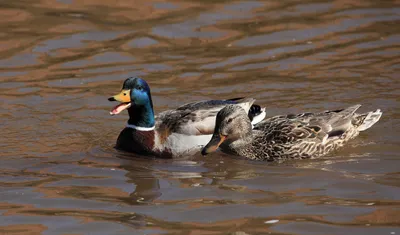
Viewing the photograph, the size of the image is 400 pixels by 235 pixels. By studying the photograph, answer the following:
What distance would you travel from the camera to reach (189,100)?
40.4ft

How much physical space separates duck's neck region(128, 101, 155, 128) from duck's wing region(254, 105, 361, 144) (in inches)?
50.6

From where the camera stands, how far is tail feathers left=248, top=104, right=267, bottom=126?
11148 mm

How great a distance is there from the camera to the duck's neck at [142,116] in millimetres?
10547

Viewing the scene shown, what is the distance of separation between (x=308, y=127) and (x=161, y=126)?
1.73m

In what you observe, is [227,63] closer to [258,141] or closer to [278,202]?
[258,141]

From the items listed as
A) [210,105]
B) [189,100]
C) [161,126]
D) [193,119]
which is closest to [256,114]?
[210,105]

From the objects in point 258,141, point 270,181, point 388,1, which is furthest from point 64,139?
point 388,1

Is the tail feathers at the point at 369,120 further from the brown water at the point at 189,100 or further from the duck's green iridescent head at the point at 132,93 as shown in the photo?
the duck's green iridescent head at the point at 132,93

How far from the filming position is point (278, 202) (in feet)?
26.3

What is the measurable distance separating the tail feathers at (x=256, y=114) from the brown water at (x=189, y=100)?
0.67 meters

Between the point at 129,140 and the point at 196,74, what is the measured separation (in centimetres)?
298

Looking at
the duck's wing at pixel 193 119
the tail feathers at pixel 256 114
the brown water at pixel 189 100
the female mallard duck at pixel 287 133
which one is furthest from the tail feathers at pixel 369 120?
the duck's wing at pixel 193 119

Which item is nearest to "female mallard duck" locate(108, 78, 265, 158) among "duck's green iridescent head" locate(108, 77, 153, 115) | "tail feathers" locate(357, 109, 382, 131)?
"duck's green iridescent head" locate(108, 77, 153, 115)

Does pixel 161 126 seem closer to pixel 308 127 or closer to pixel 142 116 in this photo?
pixel 142 116
